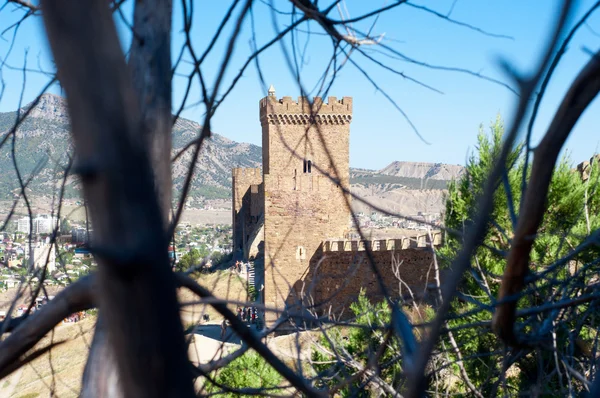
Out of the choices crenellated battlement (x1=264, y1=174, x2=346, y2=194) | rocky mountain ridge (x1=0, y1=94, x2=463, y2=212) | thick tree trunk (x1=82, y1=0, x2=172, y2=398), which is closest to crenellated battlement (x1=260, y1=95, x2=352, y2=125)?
crenellated battlement (x1=264, y1=174, x2=346, y2=194)

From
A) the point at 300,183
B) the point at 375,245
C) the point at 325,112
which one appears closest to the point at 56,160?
the point at 375,245

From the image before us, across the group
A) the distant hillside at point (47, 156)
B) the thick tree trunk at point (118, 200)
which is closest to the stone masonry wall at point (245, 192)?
the distant hillside at point (47, 156)

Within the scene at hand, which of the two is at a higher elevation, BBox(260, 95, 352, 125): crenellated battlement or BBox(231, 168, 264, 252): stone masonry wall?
BBox(260, 95, 352, 125): crenellated battlement

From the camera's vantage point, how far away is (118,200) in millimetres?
439

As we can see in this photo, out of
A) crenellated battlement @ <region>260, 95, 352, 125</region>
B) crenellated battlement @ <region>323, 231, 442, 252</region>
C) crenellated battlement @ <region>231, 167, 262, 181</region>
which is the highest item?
crenellated battlement @ <region>260, 95, 352, 125</region>

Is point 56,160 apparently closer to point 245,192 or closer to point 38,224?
point 38,224

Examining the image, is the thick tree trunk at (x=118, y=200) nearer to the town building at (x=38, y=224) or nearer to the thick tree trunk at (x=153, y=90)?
the thick tree trunk at (x=153, y=90)

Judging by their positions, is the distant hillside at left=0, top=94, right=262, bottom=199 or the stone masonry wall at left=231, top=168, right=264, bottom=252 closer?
the distant hillside at left=0, top=94, right=262, bottom=199

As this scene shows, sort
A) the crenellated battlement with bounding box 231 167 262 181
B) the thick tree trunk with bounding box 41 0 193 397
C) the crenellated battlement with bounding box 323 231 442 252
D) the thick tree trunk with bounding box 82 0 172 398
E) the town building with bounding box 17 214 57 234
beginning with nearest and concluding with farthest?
the thick tree trunk with bounding box 41 0 193 397 < the thick tree trunk with bounding box 82 0 172 398 < the town building with bounding box 17 214 57 234 < the crenellated battlement with bounding box 323 231 442 252 < the crenellated battlement with bounding box 231 167 262 181

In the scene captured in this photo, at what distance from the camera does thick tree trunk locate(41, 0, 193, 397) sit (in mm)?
439

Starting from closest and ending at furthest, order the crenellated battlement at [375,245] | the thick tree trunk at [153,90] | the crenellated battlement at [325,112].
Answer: the thick tree trunk at [153,90] < the crenellated battlement at [375,245] < the crenellated battlement at [325,112]

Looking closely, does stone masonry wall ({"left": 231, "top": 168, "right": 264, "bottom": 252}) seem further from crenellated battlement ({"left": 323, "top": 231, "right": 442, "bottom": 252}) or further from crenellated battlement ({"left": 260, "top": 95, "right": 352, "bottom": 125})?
crenellated battlement ({"left": 323, "top": 231, "right": 442, "bottom": 252})

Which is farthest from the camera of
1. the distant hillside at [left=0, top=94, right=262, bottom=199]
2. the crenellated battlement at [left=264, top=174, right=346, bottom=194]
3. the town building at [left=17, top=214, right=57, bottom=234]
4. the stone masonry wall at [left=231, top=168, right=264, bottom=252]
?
the stone masonry wall at [left=231, top=168, right=264, bottom=252]

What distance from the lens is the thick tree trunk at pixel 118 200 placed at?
44 cm
